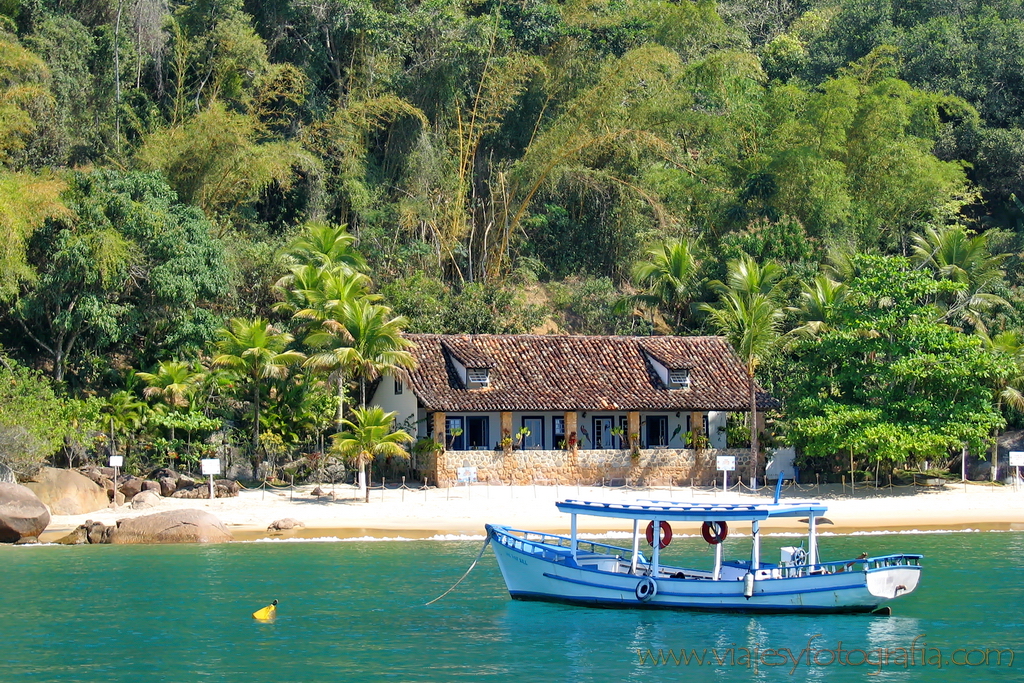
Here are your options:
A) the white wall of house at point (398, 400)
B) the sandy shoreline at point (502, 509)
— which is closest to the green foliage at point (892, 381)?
the sandy shoreline at point (502, 509)

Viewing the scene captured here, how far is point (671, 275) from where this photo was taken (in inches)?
2048

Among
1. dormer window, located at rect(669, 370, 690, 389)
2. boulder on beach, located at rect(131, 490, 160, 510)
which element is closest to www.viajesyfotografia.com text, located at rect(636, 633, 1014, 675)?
boulder on beach, located at rect(131, 490, 160, 510)

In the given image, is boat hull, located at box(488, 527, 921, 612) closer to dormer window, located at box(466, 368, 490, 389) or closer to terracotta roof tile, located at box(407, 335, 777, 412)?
terracotta roof tile, located at box(407, 335, 777, 412)

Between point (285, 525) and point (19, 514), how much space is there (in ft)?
22.5

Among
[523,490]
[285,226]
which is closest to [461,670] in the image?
[523,490]

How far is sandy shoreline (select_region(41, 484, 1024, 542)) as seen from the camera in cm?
3559

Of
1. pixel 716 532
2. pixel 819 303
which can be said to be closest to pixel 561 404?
pixel 819 303

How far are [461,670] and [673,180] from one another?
126 feet

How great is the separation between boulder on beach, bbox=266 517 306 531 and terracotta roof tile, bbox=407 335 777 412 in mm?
7034

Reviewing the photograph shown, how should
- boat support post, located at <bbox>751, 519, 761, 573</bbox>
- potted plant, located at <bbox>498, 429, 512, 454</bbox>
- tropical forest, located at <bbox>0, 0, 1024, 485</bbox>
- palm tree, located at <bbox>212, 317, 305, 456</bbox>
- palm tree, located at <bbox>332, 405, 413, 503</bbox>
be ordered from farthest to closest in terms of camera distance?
potted plant, located at <bbox>498, 429, 512, 454</bbox>, palm tree, located at <bbox>212, 317, 305, 456</bbox>, tropical forest, located at <bbox>0, 0, 1024, 485</bbox>, palm tree, located at <bbox>332, 405, 413, 503</bbox>, boat support post, located at <bbox>751, 519, 761, 573</bbox>

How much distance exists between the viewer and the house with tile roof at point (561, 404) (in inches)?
1640

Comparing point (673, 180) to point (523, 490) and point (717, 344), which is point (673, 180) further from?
point (523, 490)

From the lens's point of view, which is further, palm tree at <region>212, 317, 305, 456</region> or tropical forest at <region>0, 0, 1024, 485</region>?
palm tree at <region>212, 317, 305, 456</region>

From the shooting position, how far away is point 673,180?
56.0 meters
